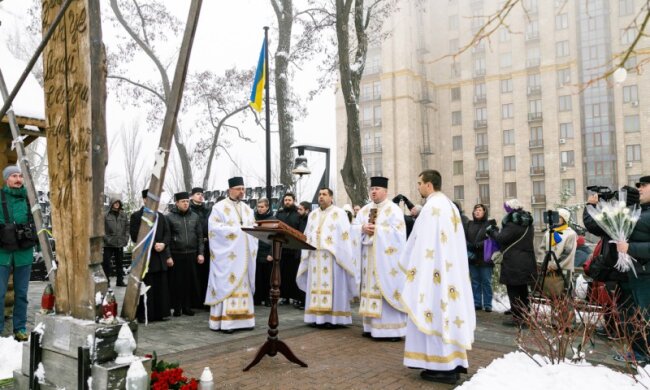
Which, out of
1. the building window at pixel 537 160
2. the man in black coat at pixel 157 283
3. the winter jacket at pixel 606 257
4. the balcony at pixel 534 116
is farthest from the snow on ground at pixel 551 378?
the balcony at pixel 534 116

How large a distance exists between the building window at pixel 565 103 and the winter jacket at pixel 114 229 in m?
38.8

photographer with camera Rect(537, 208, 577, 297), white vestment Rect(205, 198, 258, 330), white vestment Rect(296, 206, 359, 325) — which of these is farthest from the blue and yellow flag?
photographer with camera Rect(537, 208, 577, 297)

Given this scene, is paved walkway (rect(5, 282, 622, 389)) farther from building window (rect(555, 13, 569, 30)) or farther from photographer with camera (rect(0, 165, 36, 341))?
building window (rect(555, 13, 569, 30))

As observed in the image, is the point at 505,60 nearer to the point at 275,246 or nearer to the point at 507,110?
the point at 507,110

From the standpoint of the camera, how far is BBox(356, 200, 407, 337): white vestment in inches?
279

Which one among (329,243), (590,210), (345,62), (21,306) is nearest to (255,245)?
(329,243)

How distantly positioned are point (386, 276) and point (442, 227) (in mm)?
2131

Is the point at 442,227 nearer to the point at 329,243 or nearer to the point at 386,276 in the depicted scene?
the point at 386,276

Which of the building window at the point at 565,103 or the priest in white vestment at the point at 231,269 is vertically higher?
the building window at the point at 565,103

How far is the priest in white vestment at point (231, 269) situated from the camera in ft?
24.9

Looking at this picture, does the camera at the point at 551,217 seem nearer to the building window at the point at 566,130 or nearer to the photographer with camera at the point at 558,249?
the photographer with camera at the point at 558,249

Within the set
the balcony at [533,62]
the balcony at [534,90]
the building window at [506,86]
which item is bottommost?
the balcony at [534,90]

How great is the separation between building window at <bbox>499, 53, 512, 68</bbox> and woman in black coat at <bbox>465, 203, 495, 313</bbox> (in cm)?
3884

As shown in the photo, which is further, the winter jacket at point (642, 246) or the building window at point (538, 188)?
the building window at point (538, 188)
